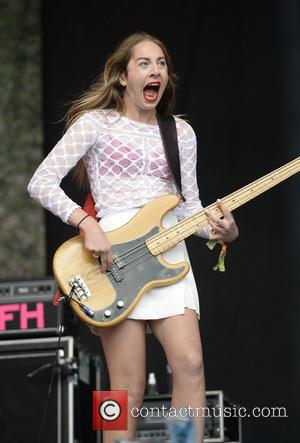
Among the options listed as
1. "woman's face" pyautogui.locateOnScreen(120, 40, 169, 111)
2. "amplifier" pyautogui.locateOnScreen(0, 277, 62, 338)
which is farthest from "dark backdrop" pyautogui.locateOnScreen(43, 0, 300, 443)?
"woman's face" pyautogui.locateOnScreen(120, 40, 169, 111)

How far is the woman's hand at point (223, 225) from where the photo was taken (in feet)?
14.7

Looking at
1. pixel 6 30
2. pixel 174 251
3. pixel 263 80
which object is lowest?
pixel 174 251

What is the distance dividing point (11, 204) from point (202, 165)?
3.94 feet

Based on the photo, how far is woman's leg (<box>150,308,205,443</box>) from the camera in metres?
4.30

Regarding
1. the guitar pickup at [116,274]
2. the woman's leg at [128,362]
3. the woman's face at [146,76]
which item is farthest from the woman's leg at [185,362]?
the woman's face at [146,76]

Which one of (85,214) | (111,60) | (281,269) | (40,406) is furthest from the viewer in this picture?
(281,269)

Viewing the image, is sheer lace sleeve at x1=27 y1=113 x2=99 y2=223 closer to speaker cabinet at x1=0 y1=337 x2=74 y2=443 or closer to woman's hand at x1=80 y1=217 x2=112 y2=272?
woman's hand at x1=80 y1=217 x2=112 y2=272

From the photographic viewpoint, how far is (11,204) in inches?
273

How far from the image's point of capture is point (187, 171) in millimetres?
4668

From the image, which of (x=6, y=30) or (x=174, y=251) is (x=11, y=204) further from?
(x=174, y=251)

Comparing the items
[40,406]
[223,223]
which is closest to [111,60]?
[223,223]

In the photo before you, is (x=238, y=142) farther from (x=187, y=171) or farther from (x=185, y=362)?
(x=185, y=362)

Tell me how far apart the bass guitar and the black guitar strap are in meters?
0.15

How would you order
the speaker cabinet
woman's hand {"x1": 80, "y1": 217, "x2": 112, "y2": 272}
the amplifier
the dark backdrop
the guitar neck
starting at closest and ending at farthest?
1. woman's hand {"x1": 80, "y1": 217, "x2": 112, "y2": 272}
2. the guitar neck
3. the speaker cabinet
4. the amplifier
5. the dark backdrop
